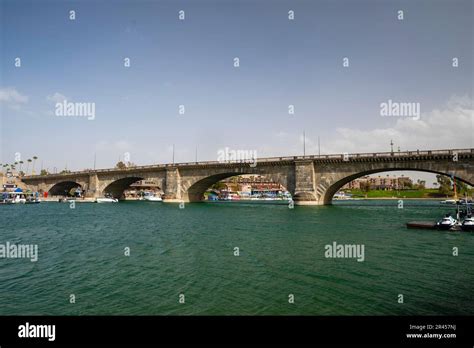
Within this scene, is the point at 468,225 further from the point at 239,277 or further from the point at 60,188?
the point at 60,188

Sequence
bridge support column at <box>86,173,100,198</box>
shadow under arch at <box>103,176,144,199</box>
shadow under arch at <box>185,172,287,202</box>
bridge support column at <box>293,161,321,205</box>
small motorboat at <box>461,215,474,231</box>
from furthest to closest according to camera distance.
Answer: bridge support column at <box>86,173,100,198</box> → shadow under arch at <box>103,176,144,199</box> → shadow under arch at <box>185,172,287,202</box> → bridge support column at <box>293,161,321,205</box> → small motorboat at <box>461,215,474,231</box>

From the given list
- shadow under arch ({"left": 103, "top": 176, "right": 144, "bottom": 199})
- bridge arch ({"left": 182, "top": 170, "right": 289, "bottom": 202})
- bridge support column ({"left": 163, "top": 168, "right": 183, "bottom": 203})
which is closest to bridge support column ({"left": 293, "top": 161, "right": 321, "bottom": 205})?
bridge arch ({"left": 182, "top": 170, "right": 289, "bottom": 202})

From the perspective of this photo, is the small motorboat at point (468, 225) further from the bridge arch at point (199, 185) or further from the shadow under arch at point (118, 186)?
the shadow under arch at point (118, 186)

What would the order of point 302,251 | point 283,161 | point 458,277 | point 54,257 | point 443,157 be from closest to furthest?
point 458,277, point 54,257, point 302,251, point 443,157, point 283,161

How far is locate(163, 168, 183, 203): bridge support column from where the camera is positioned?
3514 inches

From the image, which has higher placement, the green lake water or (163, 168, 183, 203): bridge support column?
(163, 168, 183, 203): bridge support column

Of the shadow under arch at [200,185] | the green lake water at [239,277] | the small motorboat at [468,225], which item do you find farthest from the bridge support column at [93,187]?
the small motorboat at [468,225]

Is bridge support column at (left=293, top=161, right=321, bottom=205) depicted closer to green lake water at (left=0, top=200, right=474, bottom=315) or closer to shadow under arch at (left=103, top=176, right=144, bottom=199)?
green lake water at (left=0, top=200, right=474, bottom=315)

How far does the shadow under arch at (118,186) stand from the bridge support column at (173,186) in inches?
611
